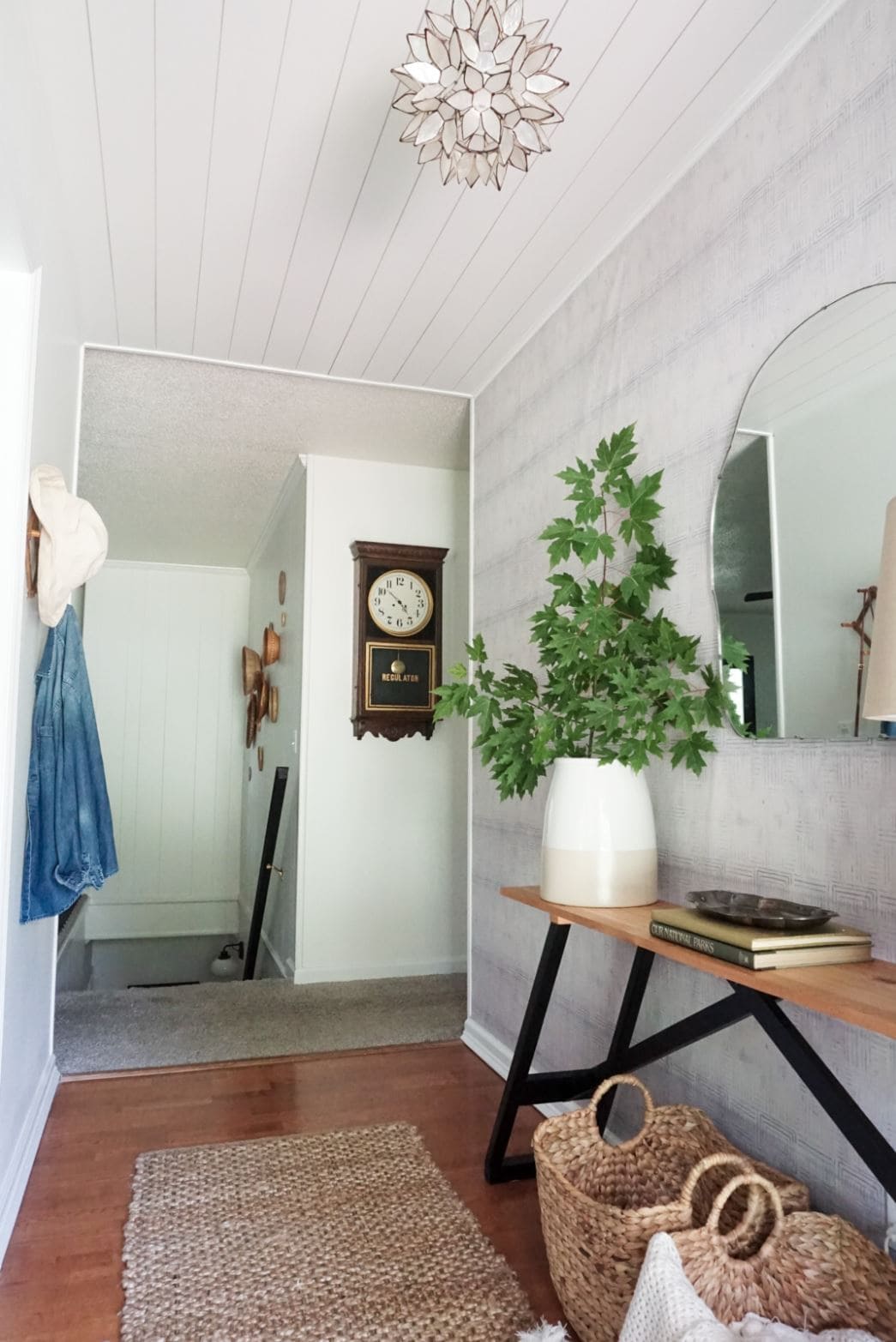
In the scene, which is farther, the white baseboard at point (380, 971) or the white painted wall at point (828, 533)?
the white baseboard at point (380, 971)

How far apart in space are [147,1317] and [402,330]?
2.59 metres

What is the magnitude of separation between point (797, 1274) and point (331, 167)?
2.33m

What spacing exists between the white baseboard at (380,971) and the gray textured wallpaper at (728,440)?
54.9 inches

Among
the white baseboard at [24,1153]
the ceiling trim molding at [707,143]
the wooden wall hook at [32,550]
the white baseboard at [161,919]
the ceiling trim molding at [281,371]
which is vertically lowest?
the white baseboard at [161,919]

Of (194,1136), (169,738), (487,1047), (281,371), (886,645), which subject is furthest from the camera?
(169,738)

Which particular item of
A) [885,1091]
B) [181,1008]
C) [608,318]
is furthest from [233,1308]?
[608,318]

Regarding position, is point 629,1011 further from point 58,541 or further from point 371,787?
point 371,787

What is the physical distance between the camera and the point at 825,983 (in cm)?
126

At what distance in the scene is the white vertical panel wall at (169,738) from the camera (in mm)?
6129

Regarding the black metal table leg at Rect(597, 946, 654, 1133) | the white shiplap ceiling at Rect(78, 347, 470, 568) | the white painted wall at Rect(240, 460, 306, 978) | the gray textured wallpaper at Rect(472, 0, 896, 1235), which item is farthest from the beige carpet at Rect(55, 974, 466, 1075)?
the white shiplap ceiling at Rect(78, 347, 470, 568)

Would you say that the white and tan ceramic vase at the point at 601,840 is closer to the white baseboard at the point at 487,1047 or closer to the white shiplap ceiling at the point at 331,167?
the white baseboard at the point at 487,1047

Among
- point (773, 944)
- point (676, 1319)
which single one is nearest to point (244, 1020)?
point (676, 1319)

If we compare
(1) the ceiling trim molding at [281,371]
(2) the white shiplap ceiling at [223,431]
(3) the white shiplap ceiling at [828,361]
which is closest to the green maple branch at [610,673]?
(3) the white shiplap ceiling at [828,361]

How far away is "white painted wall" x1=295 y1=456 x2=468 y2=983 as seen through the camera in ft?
13.5
